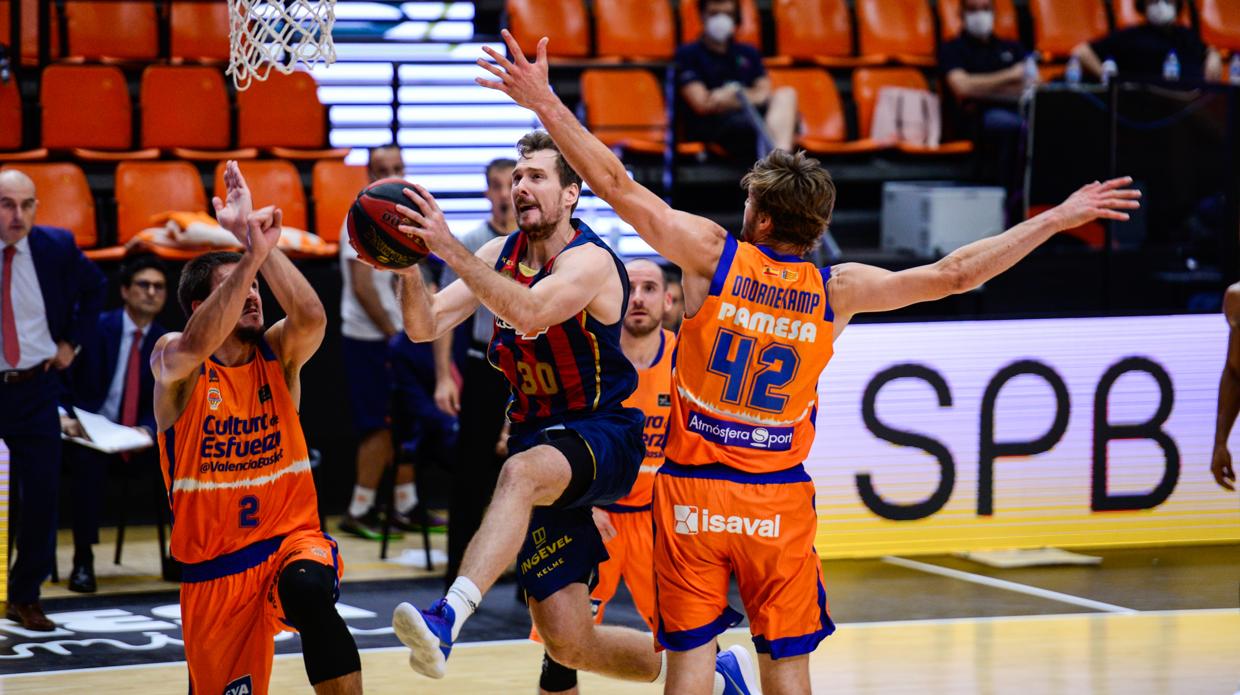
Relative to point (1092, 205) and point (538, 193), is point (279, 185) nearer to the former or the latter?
point (538, 193)

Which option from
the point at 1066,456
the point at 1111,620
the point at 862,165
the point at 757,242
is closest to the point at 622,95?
the point at 862,165

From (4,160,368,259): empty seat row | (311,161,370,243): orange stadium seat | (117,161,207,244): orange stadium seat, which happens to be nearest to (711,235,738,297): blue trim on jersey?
(4,160,368,259): empty seat row

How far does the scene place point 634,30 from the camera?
12.7m

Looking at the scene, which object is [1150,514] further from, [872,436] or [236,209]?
[236,209]

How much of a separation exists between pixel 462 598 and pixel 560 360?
1.04 m

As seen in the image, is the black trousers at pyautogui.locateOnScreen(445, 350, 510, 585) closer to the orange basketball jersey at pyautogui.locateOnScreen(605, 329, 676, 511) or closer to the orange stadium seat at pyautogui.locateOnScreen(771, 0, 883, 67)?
the orange basketball jersey at pyautogui.locateOnScreen(605, 329, 676, 511)

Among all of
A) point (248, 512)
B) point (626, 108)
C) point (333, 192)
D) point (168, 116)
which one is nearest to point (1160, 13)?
point (626, 108)

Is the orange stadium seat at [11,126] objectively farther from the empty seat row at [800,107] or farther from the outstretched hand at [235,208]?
the outstretched hand at [235,208]

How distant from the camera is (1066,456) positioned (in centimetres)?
917

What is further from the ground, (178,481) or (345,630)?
(178,481)

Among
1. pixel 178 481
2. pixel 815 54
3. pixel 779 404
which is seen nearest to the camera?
pixel 779 404

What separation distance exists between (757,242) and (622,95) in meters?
7.29

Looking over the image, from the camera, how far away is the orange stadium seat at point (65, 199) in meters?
10.2

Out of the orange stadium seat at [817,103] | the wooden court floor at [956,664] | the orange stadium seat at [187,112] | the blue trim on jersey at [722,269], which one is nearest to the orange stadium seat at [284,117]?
the orange stadium seat at [187,112]
